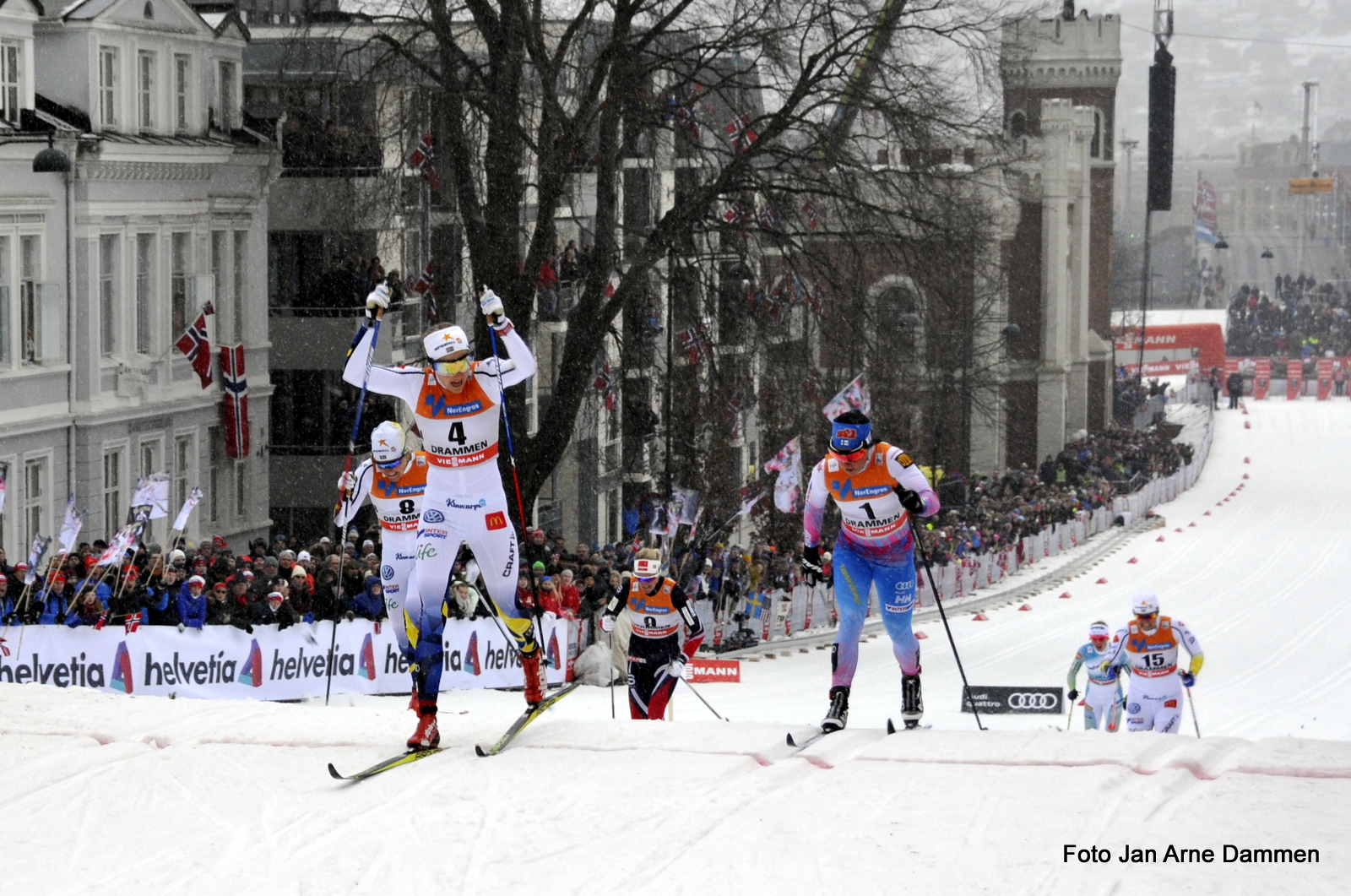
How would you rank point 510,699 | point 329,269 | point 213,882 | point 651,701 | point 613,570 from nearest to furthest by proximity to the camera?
1. point 213,882
2. point 651,701
3. point 510,699
4. point 613,570
5. point 329,269

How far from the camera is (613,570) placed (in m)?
24.5

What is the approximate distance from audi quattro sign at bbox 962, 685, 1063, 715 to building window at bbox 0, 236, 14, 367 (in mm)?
13369

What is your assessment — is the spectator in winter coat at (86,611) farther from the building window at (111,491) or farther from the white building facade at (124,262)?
the building window at (111,491)

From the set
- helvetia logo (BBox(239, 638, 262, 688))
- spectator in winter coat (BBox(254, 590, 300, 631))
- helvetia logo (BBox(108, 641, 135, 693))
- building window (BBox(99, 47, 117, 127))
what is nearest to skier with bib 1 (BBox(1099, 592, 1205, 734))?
spectator in winter coat (BBox(254, 590, 300, 631))

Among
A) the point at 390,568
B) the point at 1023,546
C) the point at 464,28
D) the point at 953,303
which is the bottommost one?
the point at 1023,546

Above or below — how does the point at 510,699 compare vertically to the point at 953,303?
below

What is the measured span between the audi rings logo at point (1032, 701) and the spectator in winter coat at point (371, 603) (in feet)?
22.6

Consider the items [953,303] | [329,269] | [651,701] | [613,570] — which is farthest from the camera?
[329,269]

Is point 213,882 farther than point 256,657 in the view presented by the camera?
No

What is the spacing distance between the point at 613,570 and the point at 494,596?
12.5 m

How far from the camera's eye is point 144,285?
30391 mm

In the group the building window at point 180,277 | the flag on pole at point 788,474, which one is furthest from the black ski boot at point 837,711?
the building window at point 180,277

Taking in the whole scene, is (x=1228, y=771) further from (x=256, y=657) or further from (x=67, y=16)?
(x=67, y=16)

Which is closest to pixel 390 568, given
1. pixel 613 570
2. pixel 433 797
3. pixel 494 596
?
pixel 494 596
